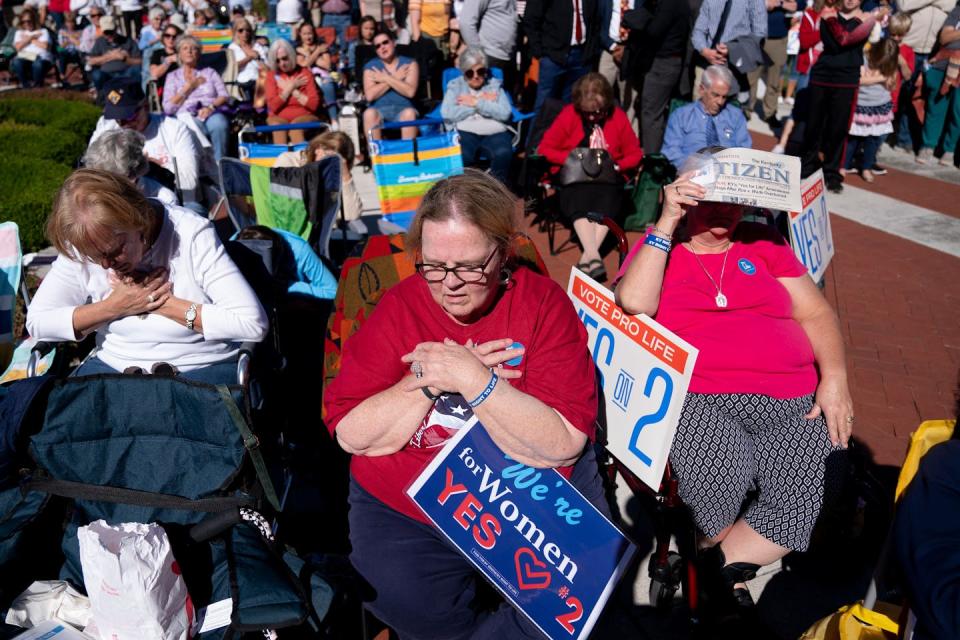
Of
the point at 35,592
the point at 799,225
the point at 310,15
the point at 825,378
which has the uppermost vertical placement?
the point at 310,15

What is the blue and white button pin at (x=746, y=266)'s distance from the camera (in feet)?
9.36

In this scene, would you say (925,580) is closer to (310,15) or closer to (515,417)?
(515,417)

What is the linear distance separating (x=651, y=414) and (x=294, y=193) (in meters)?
2.83

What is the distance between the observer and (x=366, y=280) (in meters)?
2.91

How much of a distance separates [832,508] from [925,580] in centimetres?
133

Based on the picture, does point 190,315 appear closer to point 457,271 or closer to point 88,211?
point 88,211

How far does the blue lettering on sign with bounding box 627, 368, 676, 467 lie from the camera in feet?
8.27

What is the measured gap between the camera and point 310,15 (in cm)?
1297

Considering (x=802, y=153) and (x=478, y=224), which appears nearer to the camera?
(x=478, y=224)

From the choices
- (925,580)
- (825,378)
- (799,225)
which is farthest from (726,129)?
(925,580)

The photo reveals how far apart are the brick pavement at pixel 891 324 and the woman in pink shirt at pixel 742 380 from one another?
3.84 ft

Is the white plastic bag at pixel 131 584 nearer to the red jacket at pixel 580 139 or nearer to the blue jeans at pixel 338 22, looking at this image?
the red jacket at pixel 580 139

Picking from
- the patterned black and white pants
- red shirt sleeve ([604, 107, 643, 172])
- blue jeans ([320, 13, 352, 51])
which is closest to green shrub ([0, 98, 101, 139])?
blue jeans ([320, 13, 352, 51])

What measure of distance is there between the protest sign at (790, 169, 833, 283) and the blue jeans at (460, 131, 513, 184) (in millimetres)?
3419
